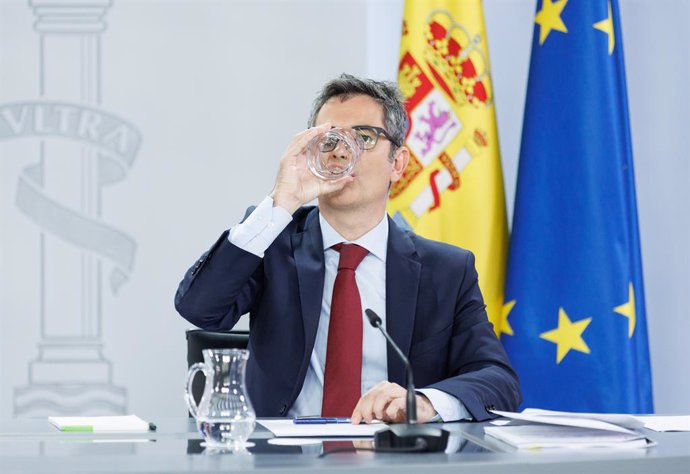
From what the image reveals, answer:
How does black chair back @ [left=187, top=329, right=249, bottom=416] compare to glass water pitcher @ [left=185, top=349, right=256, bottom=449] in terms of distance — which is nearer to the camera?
glass water pitcher @ [left=185, top=349, right=256, bottom=449]

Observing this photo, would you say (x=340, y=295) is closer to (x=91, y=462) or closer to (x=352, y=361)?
(x=352, y=361)

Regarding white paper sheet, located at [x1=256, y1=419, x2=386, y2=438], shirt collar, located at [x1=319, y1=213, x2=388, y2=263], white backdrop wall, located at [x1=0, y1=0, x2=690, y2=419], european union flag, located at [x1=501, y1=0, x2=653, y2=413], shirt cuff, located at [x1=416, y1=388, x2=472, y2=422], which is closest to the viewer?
white paper sheet, located at [x1=256, y1=419, x2=386, y2=438]

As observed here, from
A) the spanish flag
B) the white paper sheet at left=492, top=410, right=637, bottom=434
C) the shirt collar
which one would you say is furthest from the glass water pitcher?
the spanish flag

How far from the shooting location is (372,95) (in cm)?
241

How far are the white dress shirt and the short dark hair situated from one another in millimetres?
241

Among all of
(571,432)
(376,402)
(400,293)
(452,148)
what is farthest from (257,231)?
(452,148)

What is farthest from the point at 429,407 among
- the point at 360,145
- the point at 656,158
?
the point at 656,158

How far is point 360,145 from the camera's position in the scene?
7.54 feet

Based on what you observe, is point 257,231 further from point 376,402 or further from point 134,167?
point 134,167

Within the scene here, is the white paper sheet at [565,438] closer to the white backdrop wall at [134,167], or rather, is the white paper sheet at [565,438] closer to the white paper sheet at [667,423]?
the white paper sheet at [667,423]

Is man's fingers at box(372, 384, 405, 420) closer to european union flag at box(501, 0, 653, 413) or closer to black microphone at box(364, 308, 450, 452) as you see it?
black microphone at box(364, 308, 450, 452)

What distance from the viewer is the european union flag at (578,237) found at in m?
3.11

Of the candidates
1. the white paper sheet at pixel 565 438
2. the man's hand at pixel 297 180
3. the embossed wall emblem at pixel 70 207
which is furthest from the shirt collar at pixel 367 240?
the embossed wall emblem at pixel 70 207

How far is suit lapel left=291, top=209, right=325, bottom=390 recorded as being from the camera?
217 centimetres
